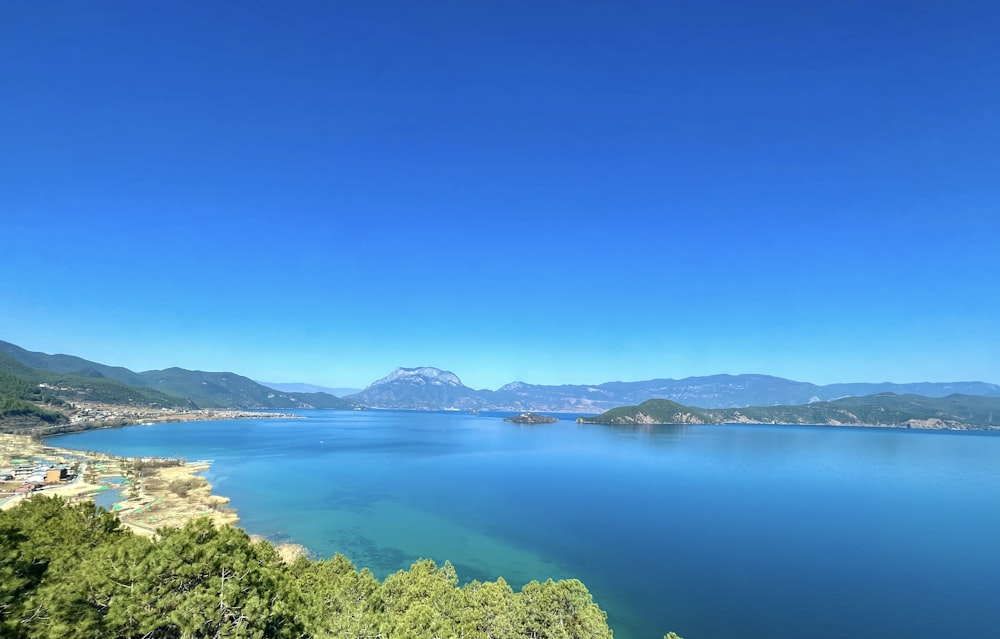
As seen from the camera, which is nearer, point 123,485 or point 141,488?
point 141,488

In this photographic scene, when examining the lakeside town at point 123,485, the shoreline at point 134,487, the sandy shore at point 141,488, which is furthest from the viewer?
the shoreline at point 134,487

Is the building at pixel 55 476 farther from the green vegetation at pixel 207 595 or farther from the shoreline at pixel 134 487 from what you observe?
the green vegetation at pixel 207 595

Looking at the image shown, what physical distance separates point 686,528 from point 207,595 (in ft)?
186

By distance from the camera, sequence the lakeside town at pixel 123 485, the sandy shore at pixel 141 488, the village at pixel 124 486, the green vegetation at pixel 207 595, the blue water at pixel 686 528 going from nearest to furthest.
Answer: the green vegetation at pixel 207 595 < the blue water at pixel 686 528 < the sandy shore at pixel 141 488 < the lakeside town at pixel 123 485 < the village at pixel 124 486

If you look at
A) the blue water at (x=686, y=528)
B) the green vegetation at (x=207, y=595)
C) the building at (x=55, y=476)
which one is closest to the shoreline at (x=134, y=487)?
the building at (x=55, y=476)

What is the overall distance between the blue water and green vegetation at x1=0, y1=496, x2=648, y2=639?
47.4ft

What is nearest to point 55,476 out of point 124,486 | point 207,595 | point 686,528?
point 124,486

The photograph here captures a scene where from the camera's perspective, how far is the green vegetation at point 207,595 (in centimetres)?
1362

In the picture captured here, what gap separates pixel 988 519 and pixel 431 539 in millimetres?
76822

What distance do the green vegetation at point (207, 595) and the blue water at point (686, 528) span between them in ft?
47.4

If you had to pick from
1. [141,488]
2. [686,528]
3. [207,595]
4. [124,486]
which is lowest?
[686,528]

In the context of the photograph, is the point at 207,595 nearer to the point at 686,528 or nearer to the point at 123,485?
the point at 686,528

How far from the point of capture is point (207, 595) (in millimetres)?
14523

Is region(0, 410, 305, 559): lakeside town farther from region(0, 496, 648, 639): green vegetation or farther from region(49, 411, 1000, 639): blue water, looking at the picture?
region(0, 496, 648, 639): green vegetation
